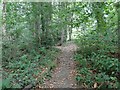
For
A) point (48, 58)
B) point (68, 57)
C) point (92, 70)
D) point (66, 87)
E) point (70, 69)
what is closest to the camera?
point (66, 87)

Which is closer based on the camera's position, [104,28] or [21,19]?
[104,28]

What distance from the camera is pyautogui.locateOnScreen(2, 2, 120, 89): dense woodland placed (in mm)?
8391

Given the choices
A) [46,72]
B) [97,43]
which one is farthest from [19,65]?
[97,43]

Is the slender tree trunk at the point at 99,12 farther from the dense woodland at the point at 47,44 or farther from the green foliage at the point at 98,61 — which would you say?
the green foliage at the point at 98,61

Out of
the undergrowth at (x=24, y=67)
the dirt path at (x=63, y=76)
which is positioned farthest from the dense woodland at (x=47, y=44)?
the dirt path at (x=63, y=76)

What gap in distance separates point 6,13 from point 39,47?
3008 mm

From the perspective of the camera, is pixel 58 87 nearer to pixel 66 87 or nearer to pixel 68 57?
pixel 66 87

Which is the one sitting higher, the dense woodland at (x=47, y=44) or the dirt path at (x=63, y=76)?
the dense woodland at (x=47, y=44)

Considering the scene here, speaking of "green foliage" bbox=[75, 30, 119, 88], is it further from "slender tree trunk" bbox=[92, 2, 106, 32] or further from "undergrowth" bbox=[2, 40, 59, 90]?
"undergrowth" bbox=[2, 40, 59, 90]

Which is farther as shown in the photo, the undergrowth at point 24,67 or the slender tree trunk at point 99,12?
the slender tree trunk at point 99,12

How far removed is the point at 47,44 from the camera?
14.3m

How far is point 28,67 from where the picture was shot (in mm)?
9688

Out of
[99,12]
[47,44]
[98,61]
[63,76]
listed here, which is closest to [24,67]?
[63,76]

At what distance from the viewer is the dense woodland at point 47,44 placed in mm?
8391
